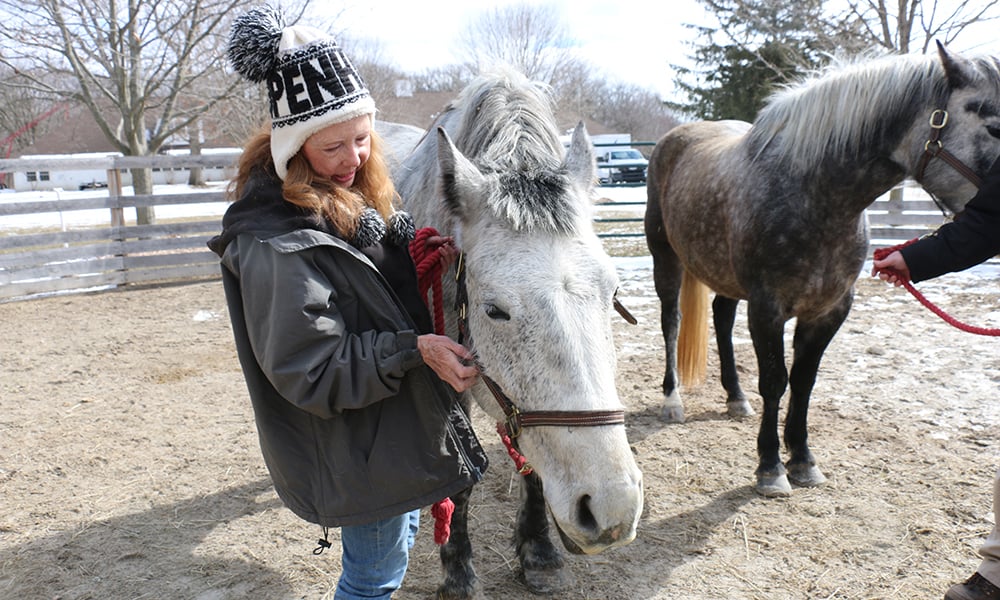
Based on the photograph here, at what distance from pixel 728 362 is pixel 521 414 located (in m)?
3.40

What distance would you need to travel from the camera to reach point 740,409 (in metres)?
4.65

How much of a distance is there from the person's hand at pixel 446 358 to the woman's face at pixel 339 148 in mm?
562

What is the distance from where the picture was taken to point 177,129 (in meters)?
→ 12.4

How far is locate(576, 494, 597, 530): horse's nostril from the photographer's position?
5.40 feet

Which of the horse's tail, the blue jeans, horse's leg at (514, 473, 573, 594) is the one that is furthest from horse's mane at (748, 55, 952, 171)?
the blue jeans

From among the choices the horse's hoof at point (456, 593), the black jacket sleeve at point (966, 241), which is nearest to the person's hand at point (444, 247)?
the horse's hoof at point (456, 593)

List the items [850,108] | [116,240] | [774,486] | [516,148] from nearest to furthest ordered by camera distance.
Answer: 1. [516,148]
2. [850,108]
3. [774,486]
4. [116,240]

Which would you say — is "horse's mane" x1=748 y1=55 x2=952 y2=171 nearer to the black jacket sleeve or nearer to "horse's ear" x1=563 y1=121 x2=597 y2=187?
the black jacket sleeve

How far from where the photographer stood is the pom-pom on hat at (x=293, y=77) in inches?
68.1

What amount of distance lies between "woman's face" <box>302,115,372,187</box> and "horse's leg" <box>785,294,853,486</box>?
111 inches

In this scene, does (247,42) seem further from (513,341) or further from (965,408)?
(965,408)

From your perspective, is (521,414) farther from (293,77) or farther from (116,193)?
(116,193)

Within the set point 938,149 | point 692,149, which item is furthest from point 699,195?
point 938,149

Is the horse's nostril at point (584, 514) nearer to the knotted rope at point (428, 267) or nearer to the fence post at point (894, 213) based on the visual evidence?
the knotted rope at point (428, 267)
